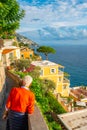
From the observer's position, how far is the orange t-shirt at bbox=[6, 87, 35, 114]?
571 cm

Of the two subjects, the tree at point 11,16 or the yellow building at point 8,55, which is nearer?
the tree at point 11,16

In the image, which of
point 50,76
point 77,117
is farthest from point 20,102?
point 50,76

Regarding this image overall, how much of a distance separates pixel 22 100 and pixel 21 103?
0.09 metres

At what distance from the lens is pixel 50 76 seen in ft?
130

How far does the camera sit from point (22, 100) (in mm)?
5711

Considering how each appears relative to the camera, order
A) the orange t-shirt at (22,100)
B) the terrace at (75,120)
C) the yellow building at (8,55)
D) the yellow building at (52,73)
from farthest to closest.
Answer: the yellow building at (52,73), the yellow building at (8,55), the terrace at (75,120), the orange t-shirt at (22,100)

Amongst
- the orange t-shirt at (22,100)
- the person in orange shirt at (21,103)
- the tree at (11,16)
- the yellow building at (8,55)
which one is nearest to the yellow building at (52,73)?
the yellow building at (8,55)

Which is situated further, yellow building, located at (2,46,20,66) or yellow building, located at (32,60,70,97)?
yellow building, located at (32,60,70,97)

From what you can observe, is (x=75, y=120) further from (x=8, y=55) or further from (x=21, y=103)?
(x=8, y=55)

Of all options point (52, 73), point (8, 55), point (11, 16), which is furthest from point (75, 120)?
point (52, 73)

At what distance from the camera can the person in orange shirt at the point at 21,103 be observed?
5.71m

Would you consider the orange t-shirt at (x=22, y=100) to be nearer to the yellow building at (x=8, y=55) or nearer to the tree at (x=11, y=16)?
the tree at (x=11, y=16)

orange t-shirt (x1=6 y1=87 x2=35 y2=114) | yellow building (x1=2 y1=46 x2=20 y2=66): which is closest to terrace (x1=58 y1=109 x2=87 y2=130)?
orange t-shirt (x1=6 y1=87 x2=35 y2=114)

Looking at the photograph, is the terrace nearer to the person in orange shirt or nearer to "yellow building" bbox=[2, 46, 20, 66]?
the person in orange shirt
